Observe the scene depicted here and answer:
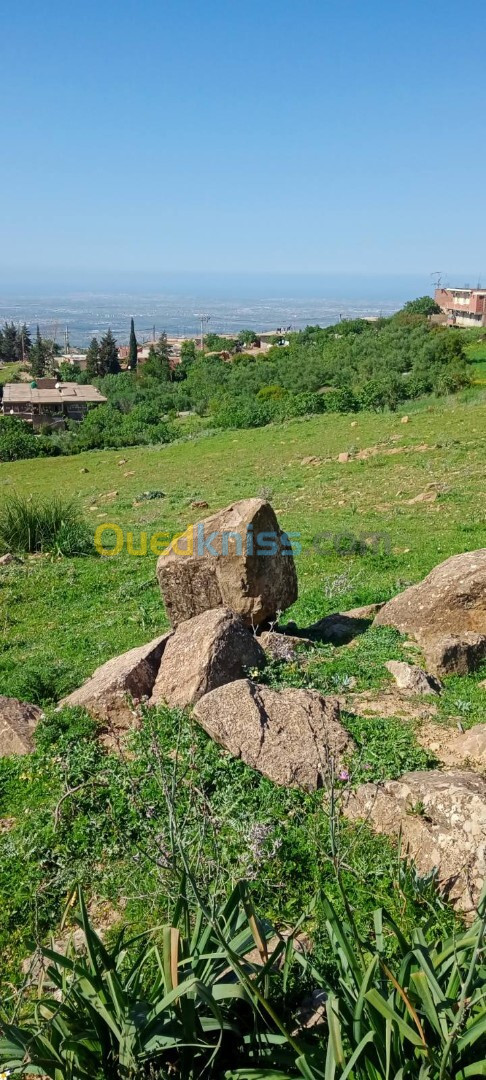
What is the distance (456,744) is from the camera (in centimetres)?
605

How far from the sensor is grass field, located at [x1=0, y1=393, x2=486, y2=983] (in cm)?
463

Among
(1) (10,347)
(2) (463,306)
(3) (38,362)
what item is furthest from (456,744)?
(1) (10,347)

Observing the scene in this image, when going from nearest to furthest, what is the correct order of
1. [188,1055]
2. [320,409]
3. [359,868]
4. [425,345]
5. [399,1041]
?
[399,1041] < [188,1055] < [359,868] < [320,409] < [425,345]

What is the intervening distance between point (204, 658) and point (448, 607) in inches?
120

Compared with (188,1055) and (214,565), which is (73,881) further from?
(214,565)

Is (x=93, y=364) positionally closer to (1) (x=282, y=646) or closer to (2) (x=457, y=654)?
(1) (x=282, y=646)

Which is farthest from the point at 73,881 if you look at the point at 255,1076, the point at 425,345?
the point at 425,345

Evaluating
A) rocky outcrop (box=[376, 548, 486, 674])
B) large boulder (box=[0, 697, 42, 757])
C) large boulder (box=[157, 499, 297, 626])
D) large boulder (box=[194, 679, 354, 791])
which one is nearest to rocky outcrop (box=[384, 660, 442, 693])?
rocky outcrop (box=[376, 548, 486, 674])

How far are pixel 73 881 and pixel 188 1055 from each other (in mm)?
1977

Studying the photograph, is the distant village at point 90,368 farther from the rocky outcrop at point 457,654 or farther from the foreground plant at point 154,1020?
the foreground plant at point 154,1020

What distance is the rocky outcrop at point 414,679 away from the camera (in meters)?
7.02

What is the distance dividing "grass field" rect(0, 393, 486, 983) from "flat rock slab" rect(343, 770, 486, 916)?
6.6 inches

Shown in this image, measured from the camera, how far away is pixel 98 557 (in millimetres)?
15375

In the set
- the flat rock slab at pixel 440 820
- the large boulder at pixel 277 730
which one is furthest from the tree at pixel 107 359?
the flat rock slab at pixel 440 820
